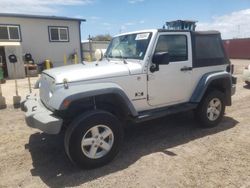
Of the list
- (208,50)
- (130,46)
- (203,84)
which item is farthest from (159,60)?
(208,50)

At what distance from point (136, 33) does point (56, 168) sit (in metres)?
2.81

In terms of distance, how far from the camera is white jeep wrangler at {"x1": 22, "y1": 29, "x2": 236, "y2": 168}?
3518 millimetres

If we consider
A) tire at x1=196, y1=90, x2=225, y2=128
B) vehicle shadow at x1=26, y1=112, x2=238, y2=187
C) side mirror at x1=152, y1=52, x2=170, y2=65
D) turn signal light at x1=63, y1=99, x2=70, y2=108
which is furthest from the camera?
tire at x1=196, y1=90, x2=225, y2=128

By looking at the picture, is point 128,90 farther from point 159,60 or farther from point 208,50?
point 208,50

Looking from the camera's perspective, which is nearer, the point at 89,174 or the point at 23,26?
the point at 89,174

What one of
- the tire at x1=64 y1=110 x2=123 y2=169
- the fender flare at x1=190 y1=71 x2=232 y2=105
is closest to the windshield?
the tire at x1=64 y1=110 x2=123 y2=169

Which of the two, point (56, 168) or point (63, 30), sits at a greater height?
point (63, 30)

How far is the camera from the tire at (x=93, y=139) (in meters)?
3.45

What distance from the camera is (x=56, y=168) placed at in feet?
12.3

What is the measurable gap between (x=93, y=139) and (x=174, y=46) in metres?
2.35

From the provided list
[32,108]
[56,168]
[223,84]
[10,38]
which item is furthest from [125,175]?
[10,38]

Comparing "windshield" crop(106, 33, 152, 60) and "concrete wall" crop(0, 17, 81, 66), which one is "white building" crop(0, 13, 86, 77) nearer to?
"concrete wall" crop(0, 17, 81, 66)

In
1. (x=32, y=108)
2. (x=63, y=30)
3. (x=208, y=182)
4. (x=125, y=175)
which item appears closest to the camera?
(x=208, y=182)

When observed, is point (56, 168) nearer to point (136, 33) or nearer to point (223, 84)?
point (136, 33)
